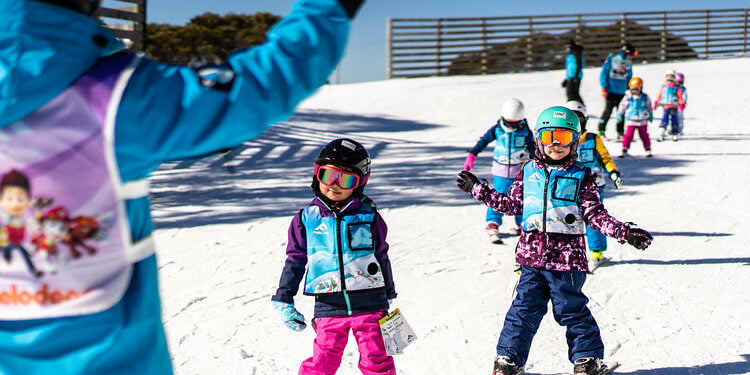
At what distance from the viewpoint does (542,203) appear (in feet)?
12.5

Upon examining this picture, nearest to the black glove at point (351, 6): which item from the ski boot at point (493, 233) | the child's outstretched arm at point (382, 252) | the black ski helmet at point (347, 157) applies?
the black ski helmet at point (347, 157)

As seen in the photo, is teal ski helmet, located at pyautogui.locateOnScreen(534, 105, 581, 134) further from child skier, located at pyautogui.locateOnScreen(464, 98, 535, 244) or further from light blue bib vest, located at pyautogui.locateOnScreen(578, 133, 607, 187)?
child skier, located at pyautogui.locateOnScreen(464, 98, 535, 244)

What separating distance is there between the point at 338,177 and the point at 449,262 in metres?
3.32

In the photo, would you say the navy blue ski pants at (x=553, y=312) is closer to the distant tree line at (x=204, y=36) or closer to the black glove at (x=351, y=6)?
the black glove at (x=351, y=6)

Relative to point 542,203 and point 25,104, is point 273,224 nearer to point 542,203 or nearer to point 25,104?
point 542,203

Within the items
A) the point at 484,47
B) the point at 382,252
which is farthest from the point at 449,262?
the point at 484,47

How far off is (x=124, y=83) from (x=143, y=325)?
50cm

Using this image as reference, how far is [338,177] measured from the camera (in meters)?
3.22

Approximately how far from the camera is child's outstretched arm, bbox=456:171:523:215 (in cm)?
391

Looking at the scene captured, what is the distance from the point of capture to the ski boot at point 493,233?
274 inches

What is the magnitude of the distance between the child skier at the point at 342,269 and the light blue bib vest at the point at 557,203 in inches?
40.2

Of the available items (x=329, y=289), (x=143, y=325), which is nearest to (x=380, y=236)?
(x=329, y=289)

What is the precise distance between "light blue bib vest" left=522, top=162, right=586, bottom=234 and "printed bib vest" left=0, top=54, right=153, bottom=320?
2796mm

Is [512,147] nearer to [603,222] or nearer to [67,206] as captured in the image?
[603,222]
